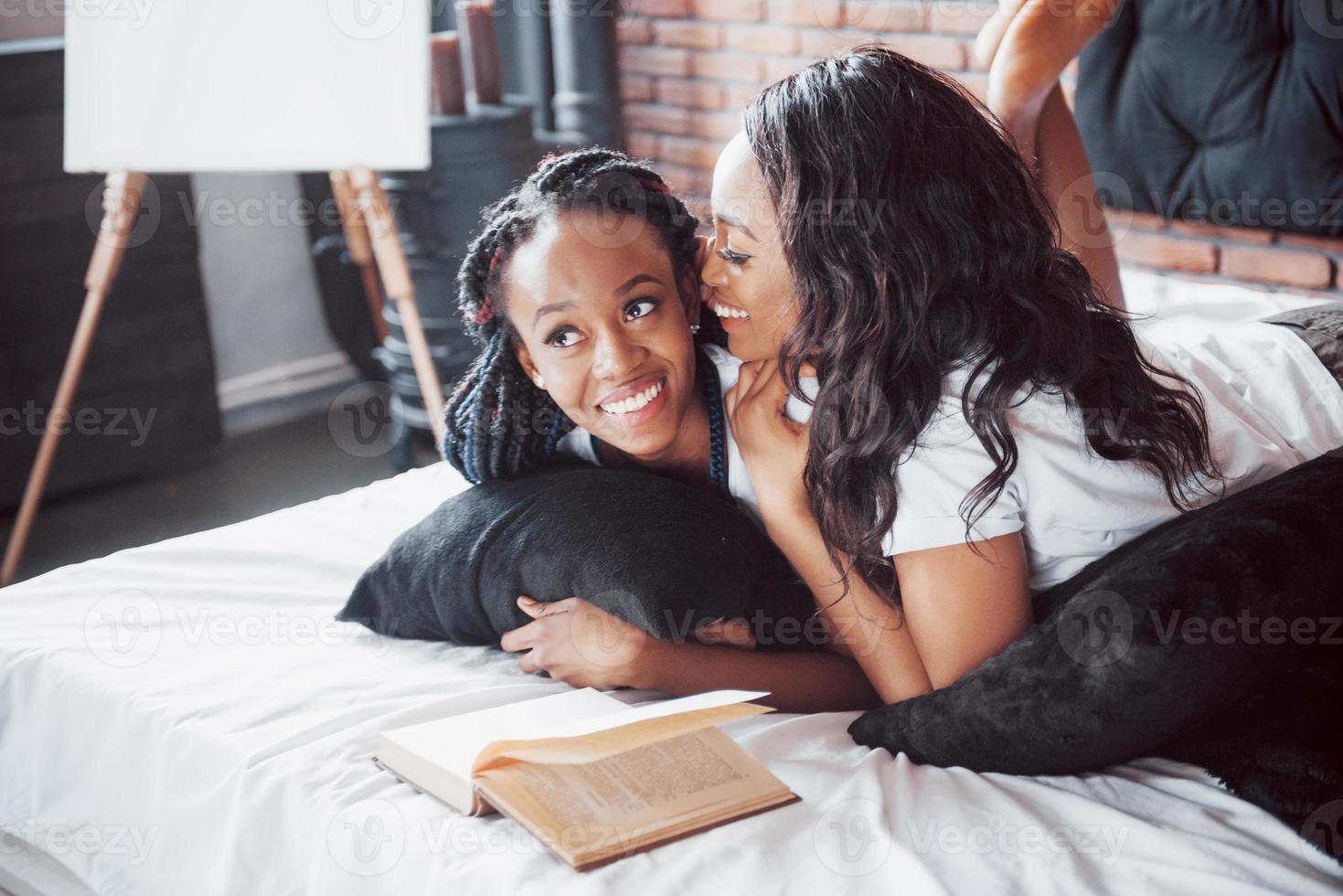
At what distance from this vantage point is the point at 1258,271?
106 inches

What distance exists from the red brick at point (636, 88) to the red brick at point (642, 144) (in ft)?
0.32

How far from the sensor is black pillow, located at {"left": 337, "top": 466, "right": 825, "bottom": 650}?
4.17 ft

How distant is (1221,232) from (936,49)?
0.80 metres

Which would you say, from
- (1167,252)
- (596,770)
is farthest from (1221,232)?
(596,770)

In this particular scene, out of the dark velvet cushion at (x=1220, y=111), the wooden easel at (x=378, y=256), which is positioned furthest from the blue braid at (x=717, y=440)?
the dark velvet cushion at (x=1220, y=111)

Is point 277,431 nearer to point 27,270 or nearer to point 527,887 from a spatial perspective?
point 27,270

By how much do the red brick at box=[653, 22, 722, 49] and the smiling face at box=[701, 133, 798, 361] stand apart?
2317 mm

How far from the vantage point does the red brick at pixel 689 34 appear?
11.5 ft

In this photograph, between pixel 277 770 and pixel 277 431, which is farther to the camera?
pixel 277 431

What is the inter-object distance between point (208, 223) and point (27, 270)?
1.94ft

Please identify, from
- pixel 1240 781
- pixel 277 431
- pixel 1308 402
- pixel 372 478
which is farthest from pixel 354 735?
pixel 277 431

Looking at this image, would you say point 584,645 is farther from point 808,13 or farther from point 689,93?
point 689,93

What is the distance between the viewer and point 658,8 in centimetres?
360

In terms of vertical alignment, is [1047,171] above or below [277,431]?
above
